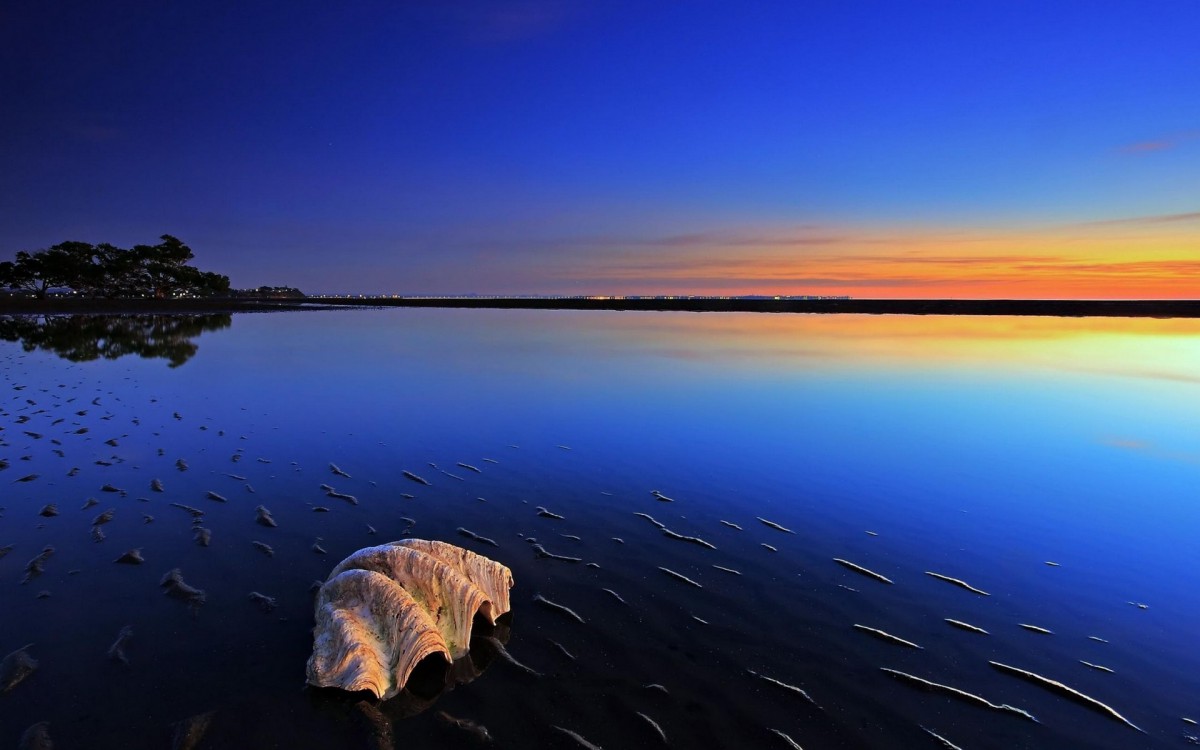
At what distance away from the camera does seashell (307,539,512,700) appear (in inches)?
205

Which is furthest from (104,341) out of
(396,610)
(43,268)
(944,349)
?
(43,268)

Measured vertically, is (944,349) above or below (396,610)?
below

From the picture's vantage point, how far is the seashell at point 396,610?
520 centimetres

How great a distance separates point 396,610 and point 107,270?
146m

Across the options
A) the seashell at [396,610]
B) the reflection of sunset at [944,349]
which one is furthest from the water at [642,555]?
the reflection of sunset at [944,349]

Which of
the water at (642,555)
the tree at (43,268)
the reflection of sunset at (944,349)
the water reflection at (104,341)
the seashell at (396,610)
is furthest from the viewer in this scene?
the tree at (43,268)

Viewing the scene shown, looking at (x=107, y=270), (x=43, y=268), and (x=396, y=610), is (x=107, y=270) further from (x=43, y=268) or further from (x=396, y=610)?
(x=396, y=610)

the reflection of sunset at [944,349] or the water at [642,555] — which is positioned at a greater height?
the water at [642,555]

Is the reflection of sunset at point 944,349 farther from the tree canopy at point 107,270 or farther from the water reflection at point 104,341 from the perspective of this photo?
the tree canopy at point 107,270

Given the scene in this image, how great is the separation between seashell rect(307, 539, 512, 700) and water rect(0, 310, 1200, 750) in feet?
1.05

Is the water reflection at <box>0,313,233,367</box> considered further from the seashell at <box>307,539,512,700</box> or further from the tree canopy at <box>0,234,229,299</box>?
the tree canopy at <box>0,234,229,299</box>

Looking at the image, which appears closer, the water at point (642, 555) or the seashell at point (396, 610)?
the water at point (642, 555)

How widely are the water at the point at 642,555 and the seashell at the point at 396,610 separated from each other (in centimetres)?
32

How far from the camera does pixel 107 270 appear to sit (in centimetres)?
11056
